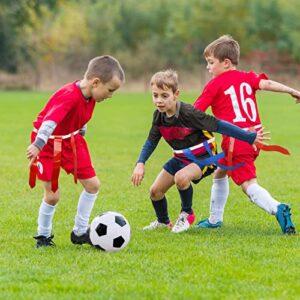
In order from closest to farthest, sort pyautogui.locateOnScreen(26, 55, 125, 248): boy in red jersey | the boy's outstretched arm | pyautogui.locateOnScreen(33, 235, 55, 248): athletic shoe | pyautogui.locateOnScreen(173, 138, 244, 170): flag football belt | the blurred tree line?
pyautogui.locateOnScreen(26, 55, 125, 248): boy in red jersey → pyautogui.locateOnScreen(33, 235, 55, 248): athletic shoe → the boy's outstretched arm → pyautogui.locateOnScreen(173, 138, 244, 170): flag football belt → the blurred tree line

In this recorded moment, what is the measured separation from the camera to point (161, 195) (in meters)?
7.73

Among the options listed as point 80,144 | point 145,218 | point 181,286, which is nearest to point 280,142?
point 145,218

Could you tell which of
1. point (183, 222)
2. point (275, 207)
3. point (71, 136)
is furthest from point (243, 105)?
point (71, 136)

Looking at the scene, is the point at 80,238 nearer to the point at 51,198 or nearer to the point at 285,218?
the point at 51,198

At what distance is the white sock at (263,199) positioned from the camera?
7184 millimetres

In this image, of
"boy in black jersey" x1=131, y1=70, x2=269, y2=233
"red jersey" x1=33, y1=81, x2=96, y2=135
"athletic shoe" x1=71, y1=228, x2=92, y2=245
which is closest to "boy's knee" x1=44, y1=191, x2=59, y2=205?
"athletic shoe" x1=71, y1=228, x2=92, y2=245

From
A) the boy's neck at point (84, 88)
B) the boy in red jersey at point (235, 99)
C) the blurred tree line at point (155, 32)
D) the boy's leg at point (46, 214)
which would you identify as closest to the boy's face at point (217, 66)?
the boy in red jersey at point (235, 99)

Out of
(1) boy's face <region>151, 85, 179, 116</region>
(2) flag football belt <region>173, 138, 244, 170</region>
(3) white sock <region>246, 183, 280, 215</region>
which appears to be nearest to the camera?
(1) boy's face <region>151, 85, 179, 116</region>

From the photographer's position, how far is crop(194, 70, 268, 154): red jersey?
745cm

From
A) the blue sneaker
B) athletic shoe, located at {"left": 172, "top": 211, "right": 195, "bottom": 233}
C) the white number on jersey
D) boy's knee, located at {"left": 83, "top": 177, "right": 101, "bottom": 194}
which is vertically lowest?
the blue sneaker

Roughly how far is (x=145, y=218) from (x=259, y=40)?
51.8m

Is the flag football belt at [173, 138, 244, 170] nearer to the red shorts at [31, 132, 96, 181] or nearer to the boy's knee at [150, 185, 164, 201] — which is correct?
the boy's knee at [150, 185, 164, 201]

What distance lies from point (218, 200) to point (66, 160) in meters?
1.91

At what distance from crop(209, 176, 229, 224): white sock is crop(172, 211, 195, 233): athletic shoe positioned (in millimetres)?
297
